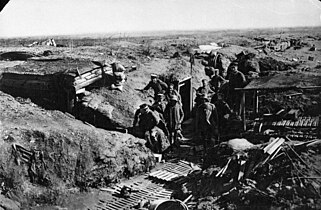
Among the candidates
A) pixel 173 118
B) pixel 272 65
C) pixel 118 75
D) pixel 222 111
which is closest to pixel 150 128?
pixel 173 118

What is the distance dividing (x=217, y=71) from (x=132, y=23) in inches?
180

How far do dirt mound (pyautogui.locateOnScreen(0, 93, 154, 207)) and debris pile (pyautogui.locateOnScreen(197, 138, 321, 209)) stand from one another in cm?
166

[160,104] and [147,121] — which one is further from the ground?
[160,104]

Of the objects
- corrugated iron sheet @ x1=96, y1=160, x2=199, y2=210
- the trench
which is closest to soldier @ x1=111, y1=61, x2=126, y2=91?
the trench

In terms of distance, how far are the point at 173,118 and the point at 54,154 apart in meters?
2.68

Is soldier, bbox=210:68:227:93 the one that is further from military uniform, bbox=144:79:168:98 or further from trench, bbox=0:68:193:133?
trench, bbox=0:68:193:133

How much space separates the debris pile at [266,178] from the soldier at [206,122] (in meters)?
1.01

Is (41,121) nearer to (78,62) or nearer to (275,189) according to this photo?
(78,62)

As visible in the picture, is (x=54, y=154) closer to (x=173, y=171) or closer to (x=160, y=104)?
(x=173, y=171)

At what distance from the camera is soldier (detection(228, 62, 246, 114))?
7.39 meters

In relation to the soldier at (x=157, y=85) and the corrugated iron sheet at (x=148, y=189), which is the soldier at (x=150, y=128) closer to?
the corrugated iron sheet at (x=148, y=189)

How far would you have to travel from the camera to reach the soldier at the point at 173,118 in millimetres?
7625

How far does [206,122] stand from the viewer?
Result: 7.00 m

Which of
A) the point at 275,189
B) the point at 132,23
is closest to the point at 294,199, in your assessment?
the point at 275,189
